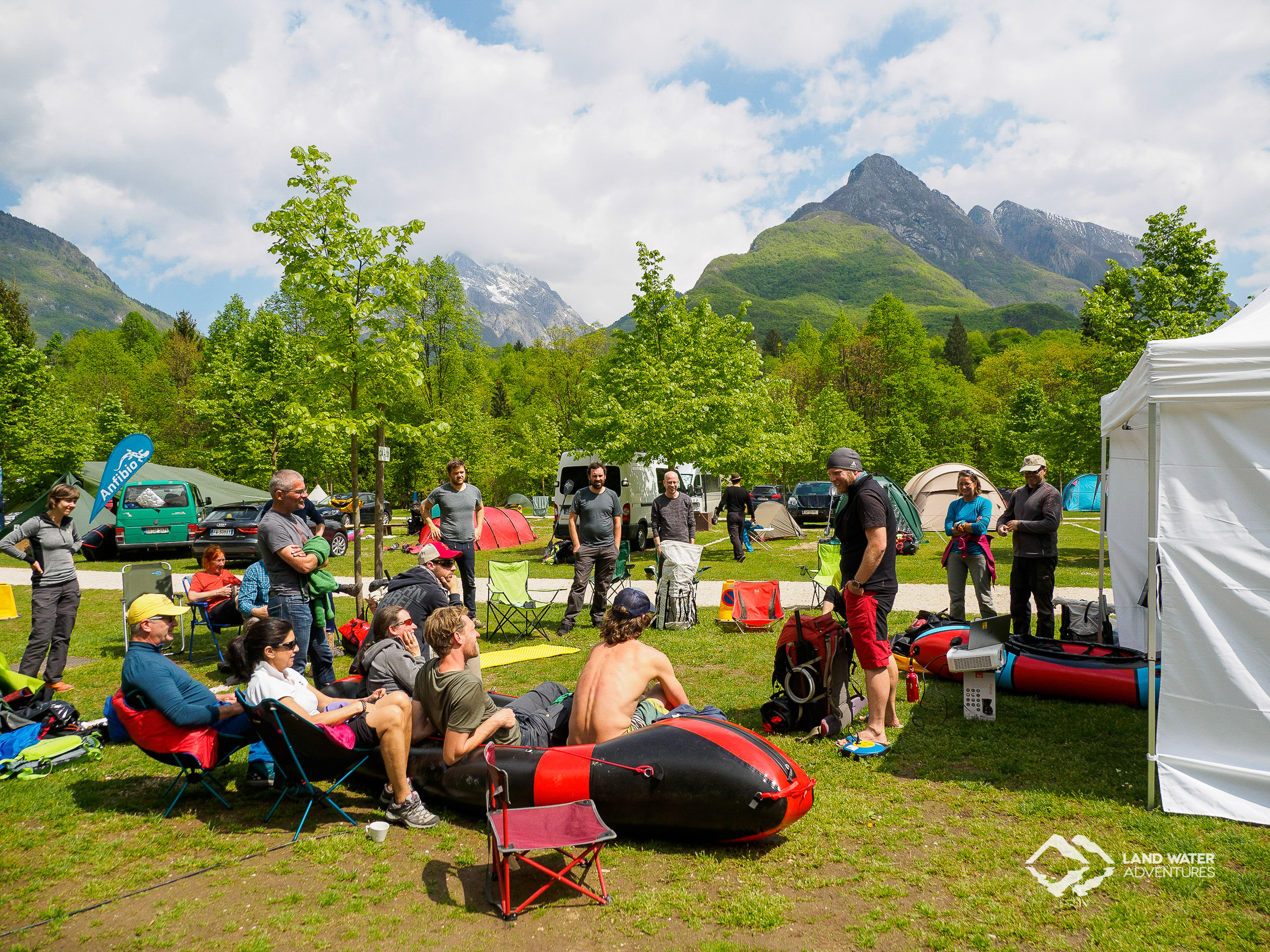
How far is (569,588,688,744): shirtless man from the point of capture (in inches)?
158

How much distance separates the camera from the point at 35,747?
4.93m

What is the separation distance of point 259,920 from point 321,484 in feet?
122

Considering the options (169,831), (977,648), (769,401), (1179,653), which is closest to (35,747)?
(169,831)

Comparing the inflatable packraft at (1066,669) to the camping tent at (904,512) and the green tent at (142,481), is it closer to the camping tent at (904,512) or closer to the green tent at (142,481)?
the camping tent at (904,512)

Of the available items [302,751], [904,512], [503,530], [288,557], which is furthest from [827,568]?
[503,530]

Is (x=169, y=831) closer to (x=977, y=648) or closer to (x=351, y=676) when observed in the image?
(x=351, y=676)

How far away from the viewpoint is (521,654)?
7719 mm

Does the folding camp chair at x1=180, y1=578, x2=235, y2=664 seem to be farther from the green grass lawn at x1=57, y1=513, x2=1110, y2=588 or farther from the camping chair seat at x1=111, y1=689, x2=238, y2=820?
the camping chair seat at x1=111, y1=689, x2=238, y2=820

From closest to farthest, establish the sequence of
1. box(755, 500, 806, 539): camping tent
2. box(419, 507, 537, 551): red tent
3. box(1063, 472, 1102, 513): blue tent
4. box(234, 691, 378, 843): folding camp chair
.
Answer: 1. box(234, 691, 378, 843): folding camp chair
2. box(755, 500, 806, 539): camping tent
3. box(419, 507, 537, 551): red tent
4. box(1063, 472, 1102, 513): blue tent

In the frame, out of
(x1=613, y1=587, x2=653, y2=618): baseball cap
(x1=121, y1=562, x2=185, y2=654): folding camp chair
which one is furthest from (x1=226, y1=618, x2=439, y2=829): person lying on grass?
(x1=121, y1=562, x2=185, y2=654): folding camp chair

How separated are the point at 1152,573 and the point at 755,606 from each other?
5222 millimetres

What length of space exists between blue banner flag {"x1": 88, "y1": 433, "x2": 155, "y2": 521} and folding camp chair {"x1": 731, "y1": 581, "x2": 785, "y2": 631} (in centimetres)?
921

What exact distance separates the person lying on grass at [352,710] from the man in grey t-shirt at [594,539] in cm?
446

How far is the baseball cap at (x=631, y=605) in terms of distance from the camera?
4332mm
